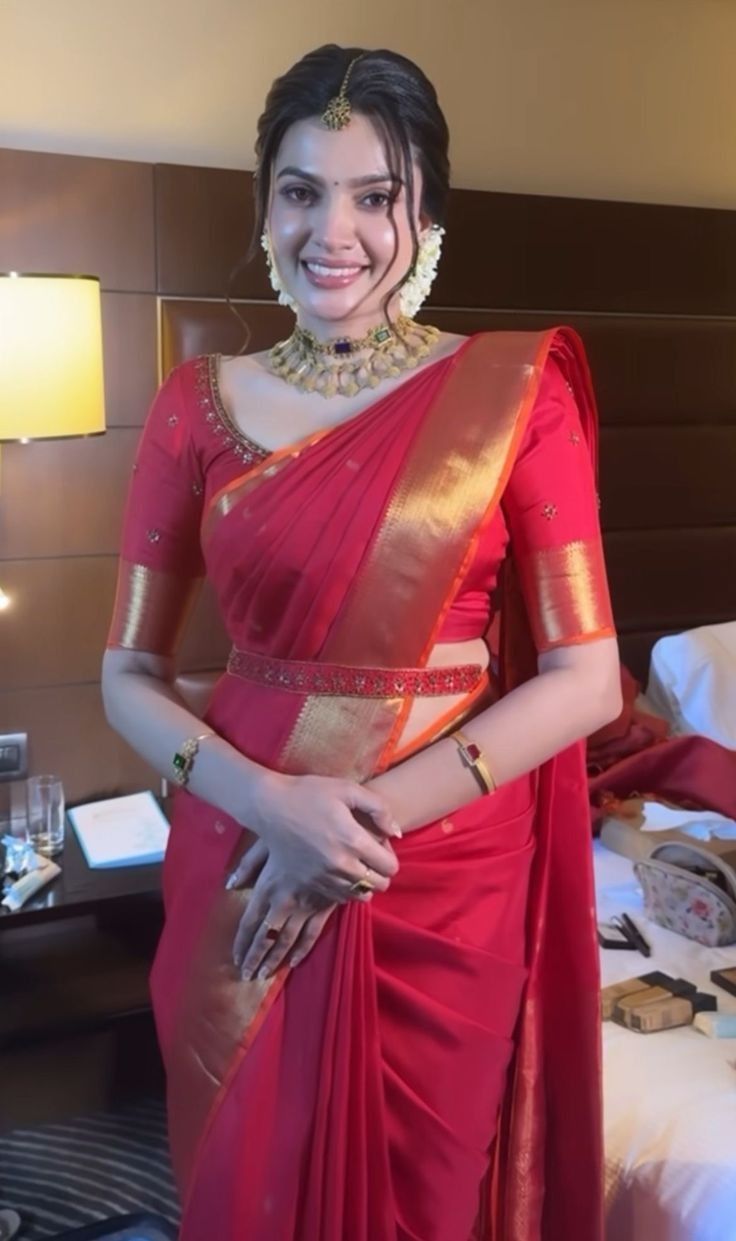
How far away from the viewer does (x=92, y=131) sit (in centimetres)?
194

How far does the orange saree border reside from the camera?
939mm

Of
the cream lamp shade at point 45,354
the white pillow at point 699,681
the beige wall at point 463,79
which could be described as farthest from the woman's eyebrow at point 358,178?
the white pillow at point 699,681

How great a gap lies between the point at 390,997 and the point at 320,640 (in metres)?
0.30

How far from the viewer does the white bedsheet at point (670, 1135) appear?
1.08m

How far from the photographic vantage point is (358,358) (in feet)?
3.42

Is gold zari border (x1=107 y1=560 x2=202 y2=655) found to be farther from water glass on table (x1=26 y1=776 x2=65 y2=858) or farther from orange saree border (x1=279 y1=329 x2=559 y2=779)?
water glass on table (x1=26 y1=776 x2=65 y2=858)

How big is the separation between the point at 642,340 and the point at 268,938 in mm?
1866

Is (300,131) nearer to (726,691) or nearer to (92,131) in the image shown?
(92,131)

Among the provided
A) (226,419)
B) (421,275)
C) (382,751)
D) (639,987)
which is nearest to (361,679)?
(382,751)

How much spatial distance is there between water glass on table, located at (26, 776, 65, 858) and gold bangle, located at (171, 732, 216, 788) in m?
0.94

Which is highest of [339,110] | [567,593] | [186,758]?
[339,110]

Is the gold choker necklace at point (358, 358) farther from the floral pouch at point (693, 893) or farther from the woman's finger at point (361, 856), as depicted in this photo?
the floral pouch at point (693, 893)

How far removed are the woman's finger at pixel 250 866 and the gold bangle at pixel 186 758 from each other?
84 mm

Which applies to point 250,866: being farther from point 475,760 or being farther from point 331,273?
point 331,273
